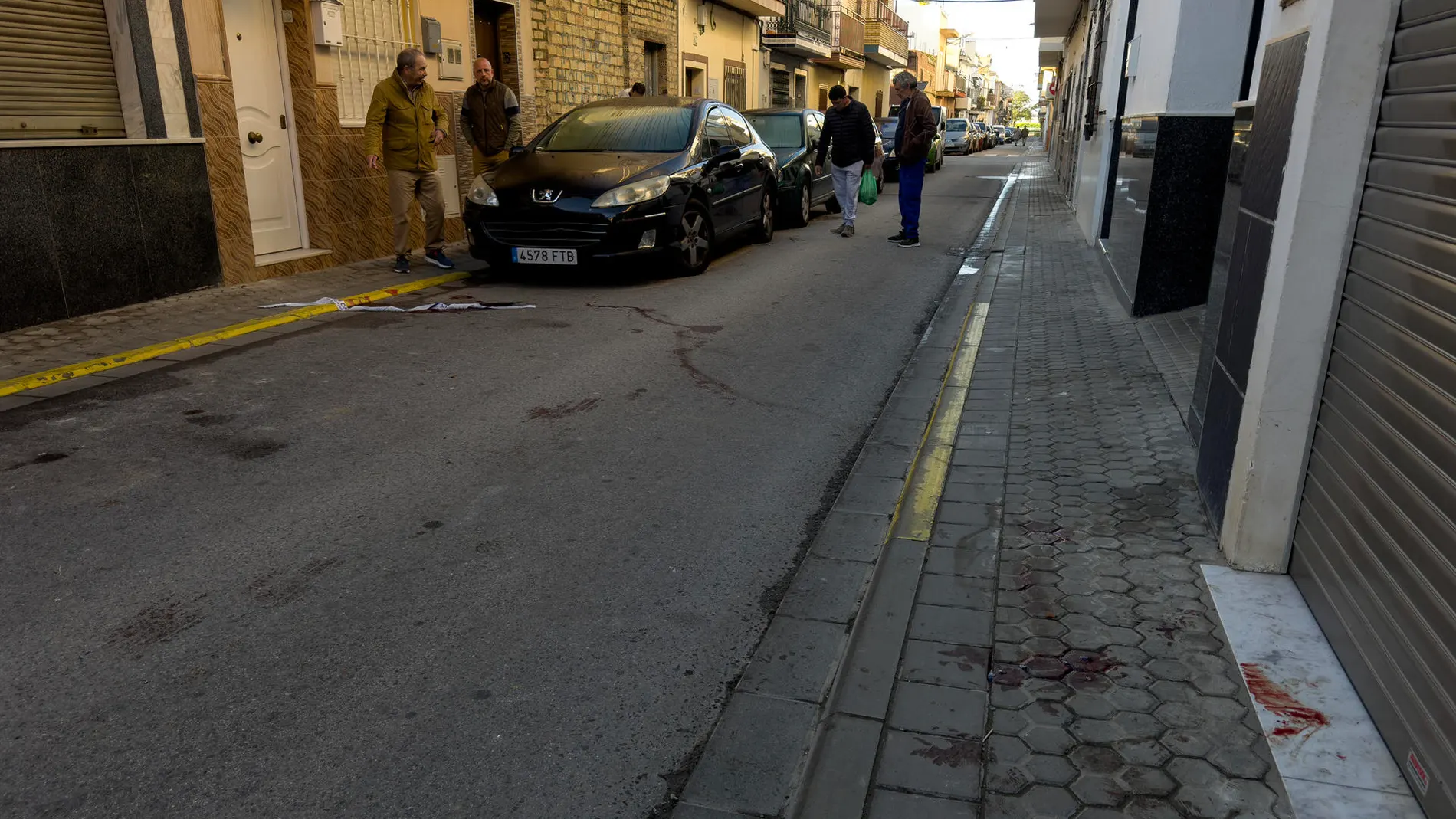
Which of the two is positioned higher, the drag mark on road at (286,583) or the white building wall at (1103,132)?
the white building wall at (1103,132)

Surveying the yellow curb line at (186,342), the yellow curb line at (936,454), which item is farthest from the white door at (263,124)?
the yellow curb line at (936,454)

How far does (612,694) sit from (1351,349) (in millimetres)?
2395

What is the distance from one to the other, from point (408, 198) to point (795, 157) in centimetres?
649

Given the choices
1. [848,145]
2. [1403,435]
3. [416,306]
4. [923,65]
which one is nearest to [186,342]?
[416,306]

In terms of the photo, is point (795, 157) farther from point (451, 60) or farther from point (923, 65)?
point (923, 65)

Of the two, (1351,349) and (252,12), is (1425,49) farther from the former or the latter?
(252,12)

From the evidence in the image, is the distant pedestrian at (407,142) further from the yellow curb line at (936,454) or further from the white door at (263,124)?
the yellow curb line at (936,454)

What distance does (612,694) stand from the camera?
2783 millimetres

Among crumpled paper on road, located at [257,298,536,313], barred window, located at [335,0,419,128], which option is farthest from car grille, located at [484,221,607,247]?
barred window, located at [335,0,419,128]

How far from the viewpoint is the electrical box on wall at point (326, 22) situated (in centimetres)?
965

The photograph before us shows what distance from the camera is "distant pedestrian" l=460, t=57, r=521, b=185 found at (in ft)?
36.4

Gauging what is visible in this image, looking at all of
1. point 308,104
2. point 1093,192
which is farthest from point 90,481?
point 1093,192

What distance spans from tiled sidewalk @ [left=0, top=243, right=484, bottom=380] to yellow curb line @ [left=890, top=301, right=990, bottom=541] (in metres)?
5.26

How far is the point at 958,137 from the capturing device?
151ft
